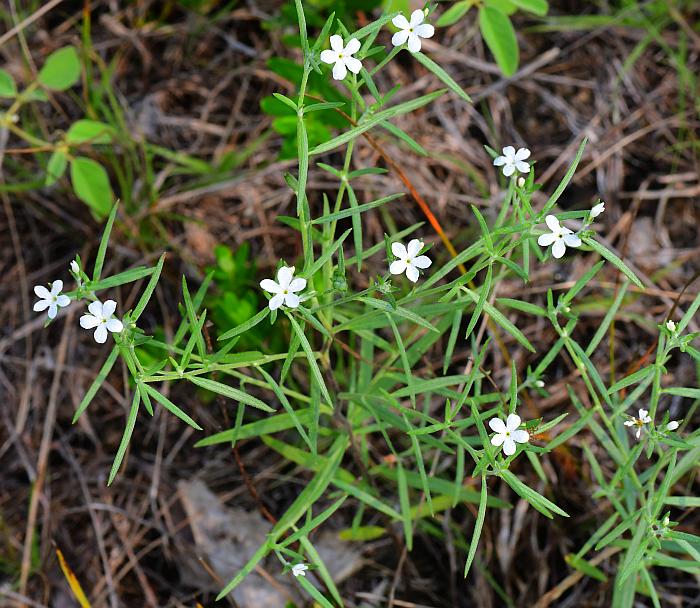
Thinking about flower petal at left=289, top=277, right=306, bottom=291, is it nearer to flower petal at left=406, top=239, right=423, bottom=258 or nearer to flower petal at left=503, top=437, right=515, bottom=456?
flower petal at left=406, top=239, right=423, bottom=258

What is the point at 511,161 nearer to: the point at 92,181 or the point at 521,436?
the point at 521,436

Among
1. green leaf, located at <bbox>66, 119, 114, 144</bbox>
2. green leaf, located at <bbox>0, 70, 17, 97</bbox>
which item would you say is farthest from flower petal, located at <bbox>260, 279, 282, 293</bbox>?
green leaf, located at <bbox>0, 70, 17, 97</bbox>

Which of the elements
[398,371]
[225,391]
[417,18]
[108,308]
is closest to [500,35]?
[417,18]

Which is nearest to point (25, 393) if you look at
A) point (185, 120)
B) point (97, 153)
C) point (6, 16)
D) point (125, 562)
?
point (125, 562)

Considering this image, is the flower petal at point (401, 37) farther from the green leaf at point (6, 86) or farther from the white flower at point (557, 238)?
the green leaf at point (6, 86)

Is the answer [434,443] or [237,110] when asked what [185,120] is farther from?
[434,443]
